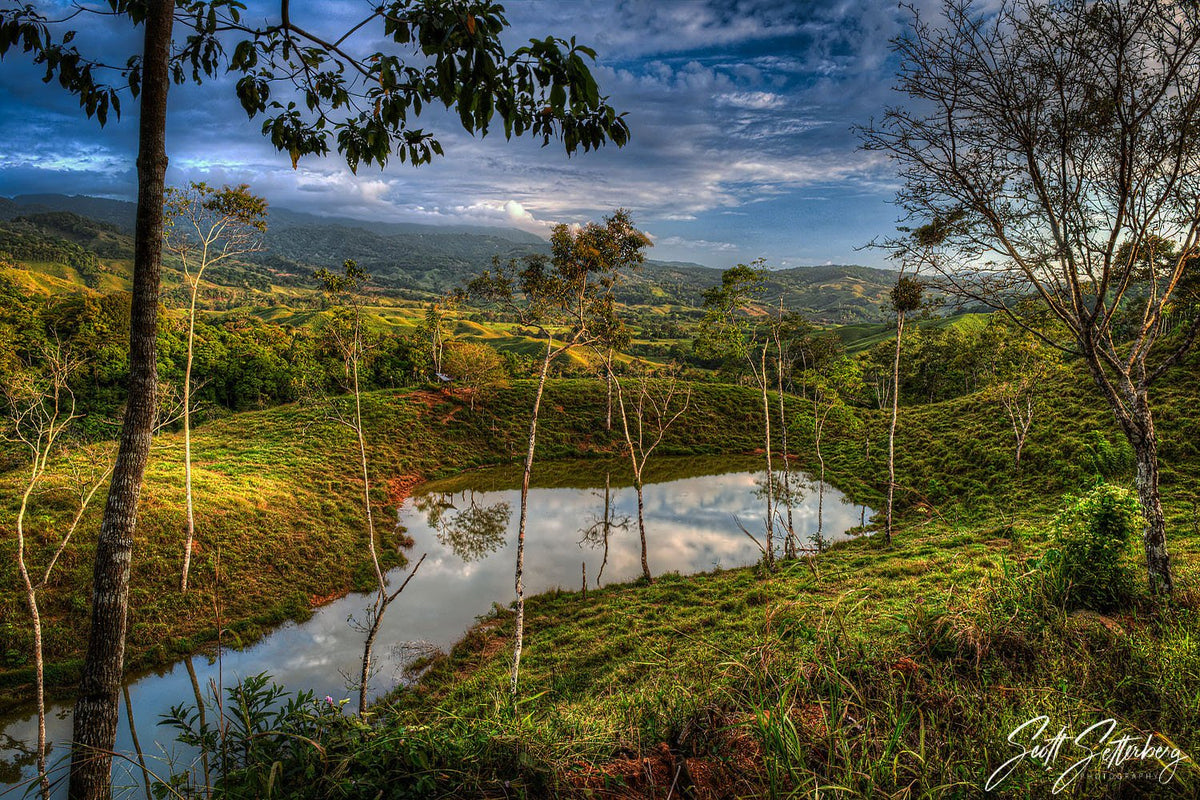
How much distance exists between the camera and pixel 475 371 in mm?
45125

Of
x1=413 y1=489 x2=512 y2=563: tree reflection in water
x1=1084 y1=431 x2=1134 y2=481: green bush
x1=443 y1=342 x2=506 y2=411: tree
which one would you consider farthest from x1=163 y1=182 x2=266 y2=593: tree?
x1=1084 y1=431 x2=1134 y2=481: green bush

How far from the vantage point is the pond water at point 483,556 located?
12.7 m

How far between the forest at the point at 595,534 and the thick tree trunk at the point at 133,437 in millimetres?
24

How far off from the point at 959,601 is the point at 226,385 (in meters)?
65.5

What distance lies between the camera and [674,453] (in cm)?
4241

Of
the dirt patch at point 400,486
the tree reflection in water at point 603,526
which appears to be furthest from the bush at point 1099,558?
the dirt patch at point 400,486

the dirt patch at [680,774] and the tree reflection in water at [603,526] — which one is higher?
the dirt patch at [680,774]

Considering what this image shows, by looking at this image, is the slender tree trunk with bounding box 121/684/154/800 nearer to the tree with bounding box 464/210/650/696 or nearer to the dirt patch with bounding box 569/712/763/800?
the dirt patch with bounding box 569/712/763/800

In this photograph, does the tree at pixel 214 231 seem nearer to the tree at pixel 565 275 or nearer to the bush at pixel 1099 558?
the tree at pixel 565 275

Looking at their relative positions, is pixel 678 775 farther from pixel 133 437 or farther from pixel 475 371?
pixel 475 371

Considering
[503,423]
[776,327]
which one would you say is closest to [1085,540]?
[776,327]

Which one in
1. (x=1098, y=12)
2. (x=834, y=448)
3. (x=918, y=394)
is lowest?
(x=834, y=448)

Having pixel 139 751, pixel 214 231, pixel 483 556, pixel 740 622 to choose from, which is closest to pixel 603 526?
pixel 483 556

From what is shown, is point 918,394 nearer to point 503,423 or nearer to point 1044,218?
point 503,423
